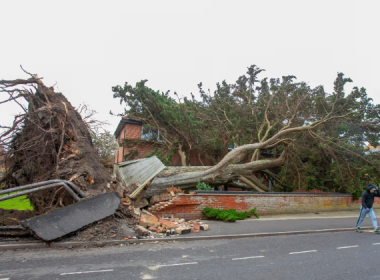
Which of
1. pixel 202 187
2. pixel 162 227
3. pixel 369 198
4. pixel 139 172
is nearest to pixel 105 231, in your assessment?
pixel 162 227

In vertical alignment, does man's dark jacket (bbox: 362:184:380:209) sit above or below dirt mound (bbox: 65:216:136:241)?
above

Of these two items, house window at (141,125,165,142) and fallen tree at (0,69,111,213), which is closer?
fallen tree at (0,69,111,213)

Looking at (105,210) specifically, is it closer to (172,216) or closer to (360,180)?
(172,216)

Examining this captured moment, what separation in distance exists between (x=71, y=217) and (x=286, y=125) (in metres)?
12.2

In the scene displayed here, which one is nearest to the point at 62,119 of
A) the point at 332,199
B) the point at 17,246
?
the point at 17,246

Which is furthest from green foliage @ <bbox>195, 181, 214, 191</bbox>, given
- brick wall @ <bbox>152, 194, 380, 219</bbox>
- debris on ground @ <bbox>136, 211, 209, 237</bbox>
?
debris on ground @ <bbox>136, 211, 209, 237</bbox>

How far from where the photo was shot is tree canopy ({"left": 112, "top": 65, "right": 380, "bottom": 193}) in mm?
12867

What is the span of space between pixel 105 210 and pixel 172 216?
10.5ft

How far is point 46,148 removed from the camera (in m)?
7.52

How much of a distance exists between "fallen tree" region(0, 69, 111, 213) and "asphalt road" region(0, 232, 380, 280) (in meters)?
2.31

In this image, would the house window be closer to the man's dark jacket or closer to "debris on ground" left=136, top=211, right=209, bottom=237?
"debris on ground" left=136, top=211, right=209, bottom=237

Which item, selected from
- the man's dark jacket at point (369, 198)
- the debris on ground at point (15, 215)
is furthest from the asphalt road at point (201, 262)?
the debris on ground at point (15, 215)

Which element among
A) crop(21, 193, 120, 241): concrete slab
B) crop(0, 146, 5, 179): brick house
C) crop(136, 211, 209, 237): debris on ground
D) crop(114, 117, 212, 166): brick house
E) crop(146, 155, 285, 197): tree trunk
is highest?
crop(114, 117, 212, 166): brick house

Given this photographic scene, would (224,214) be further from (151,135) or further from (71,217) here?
(151,135)
